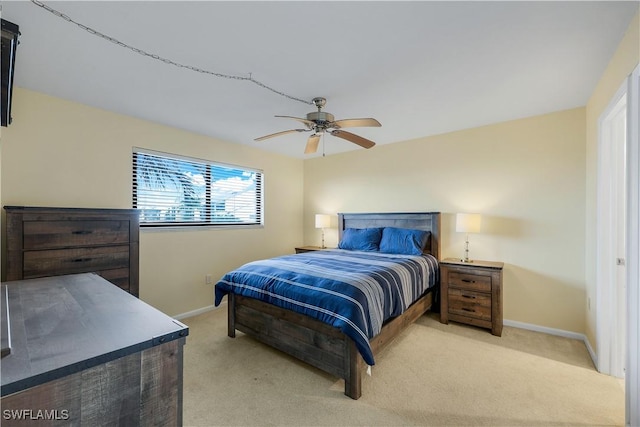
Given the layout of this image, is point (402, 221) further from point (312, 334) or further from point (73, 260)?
point (73, 260)

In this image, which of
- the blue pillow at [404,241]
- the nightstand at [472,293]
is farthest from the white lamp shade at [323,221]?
the nightstand at [472,293]

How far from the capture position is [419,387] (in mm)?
2068

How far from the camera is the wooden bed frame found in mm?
1982

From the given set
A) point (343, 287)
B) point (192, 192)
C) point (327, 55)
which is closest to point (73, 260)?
point (192, 192)

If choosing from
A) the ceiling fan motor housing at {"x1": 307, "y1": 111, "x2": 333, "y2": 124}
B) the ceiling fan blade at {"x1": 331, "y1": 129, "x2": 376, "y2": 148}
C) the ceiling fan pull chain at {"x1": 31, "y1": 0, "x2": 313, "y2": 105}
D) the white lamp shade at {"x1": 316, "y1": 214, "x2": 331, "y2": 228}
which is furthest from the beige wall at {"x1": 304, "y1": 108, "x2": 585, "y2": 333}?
the ceiling fan pull chain at {"x1": 31, "y1": 0, "x2": 313, "y2": 105}

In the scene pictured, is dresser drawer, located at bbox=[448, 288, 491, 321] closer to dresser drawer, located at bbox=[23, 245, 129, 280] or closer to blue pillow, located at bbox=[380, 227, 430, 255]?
blue pillow, located at bbox=[380, 227, 430, 255]

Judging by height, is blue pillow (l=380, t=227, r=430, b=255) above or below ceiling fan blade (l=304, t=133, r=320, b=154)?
below

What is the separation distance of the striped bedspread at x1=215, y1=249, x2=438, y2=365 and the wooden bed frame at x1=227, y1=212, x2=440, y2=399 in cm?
11

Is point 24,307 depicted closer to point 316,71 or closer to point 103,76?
point 103,76

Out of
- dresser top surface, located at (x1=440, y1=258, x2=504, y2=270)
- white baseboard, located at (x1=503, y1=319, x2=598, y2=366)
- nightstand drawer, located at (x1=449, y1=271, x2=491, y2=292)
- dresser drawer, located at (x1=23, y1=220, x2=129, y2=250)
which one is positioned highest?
dresser drawer, located at (x1=23, y1=220, x2=129, y2=250)

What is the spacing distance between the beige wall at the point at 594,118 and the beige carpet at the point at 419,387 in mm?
566

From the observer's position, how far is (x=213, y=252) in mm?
3828

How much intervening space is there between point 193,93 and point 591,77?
11.2ft

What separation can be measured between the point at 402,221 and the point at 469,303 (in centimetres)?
136
